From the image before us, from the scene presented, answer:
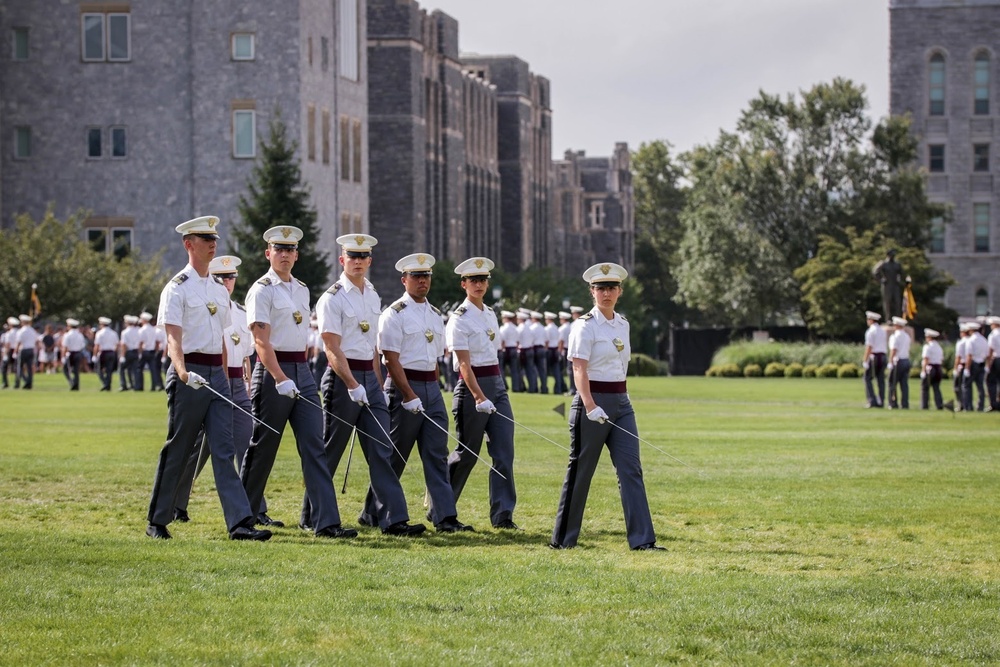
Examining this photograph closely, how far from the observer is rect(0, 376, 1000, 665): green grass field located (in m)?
9.37

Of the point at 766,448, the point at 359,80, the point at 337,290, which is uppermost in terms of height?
the point at 359,80

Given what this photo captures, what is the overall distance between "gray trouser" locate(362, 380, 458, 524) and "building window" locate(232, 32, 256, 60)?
5818 cm

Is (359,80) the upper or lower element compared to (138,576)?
upper

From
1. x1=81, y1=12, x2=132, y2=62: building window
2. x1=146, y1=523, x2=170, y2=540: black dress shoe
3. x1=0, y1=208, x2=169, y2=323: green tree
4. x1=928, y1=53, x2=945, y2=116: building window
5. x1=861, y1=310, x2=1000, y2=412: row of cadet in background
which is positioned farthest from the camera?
x1=928, y1=53, x2=945, y2=116: building window

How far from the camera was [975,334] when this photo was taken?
123 ft

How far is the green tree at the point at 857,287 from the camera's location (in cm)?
7288

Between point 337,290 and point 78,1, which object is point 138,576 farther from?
point 78,1

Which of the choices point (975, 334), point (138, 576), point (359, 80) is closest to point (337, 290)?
point (138, 576)

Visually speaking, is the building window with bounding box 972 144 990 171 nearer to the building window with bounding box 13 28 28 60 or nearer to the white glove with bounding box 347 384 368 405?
the building window with bounding box 13 28 28 60

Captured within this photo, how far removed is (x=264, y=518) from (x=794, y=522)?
4507 mm

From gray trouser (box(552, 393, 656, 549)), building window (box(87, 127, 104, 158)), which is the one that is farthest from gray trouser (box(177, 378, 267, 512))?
building window (box(87, 127, 104, 158))

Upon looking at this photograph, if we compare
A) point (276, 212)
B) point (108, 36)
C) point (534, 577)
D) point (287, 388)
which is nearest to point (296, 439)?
point (287, 388)

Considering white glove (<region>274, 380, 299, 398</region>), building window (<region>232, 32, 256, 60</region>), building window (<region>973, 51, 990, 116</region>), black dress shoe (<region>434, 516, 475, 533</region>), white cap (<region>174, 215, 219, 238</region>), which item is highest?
building window (<region>973, 51, 990, 116</region>)

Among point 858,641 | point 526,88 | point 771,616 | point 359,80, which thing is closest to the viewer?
point 858,641
